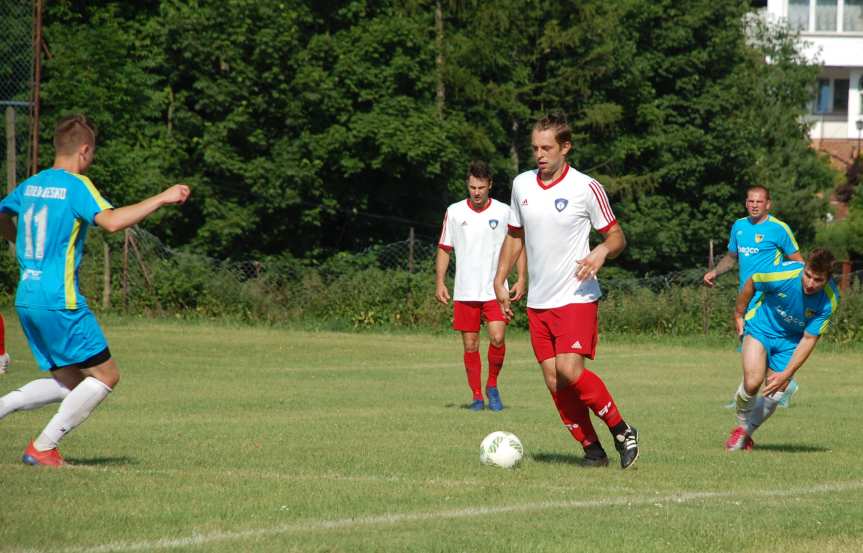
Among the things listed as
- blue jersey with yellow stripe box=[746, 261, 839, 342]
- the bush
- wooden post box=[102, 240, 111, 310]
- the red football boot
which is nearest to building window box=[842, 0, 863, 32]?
the bush

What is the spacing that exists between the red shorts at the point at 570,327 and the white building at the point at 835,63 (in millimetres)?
65300

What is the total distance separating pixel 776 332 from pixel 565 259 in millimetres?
2721

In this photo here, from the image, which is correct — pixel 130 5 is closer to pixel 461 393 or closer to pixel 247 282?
pixel 247 282

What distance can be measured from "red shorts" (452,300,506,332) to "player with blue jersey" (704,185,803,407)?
87.5 inches

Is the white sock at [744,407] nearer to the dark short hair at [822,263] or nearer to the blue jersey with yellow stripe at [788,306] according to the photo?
the blue jersey with yellow stripe at [788,306]

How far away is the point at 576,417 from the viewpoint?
9.40 m

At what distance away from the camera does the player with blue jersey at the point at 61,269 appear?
26.3 feet

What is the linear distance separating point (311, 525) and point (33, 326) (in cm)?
250

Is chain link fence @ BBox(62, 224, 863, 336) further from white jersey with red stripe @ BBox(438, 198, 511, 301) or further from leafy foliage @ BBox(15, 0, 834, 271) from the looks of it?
white jersey with red stripe @ BBox(438, 198, 511, 301)

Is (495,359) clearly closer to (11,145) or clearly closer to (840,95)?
(11,145)

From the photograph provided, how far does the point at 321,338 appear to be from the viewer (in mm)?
26406

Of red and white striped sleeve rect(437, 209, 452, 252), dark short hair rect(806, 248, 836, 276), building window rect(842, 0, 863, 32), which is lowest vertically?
red and white striped sleeve rect(437, 209, 452, 252)

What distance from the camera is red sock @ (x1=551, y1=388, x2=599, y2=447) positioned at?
936cm

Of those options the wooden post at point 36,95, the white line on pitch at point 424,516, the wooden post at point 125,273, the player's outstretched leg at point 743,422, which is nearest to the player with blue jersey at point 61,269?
the white line on pitch at point 424,516
